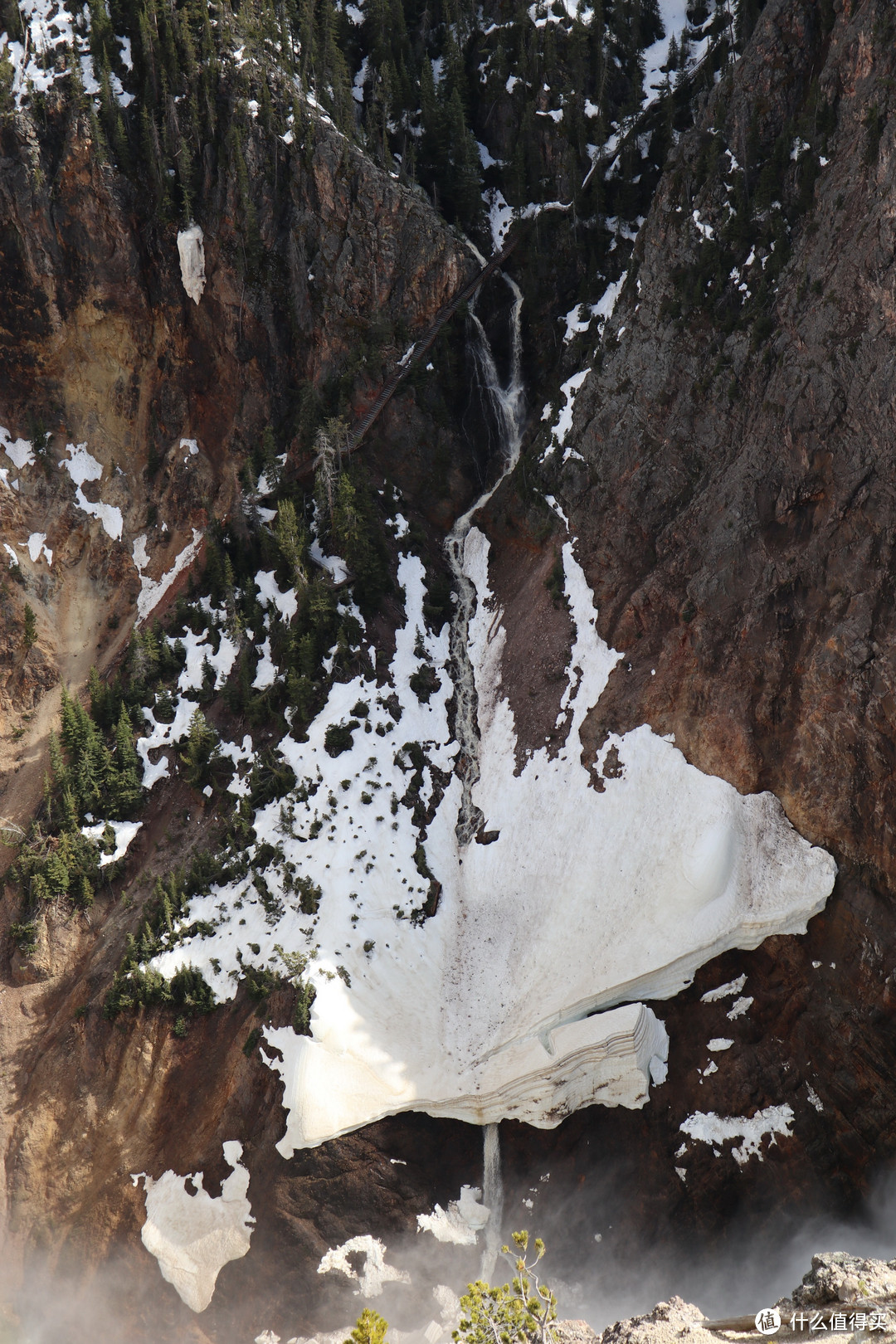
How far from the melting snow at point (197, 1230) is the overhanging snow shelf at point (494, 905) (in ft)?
6.66

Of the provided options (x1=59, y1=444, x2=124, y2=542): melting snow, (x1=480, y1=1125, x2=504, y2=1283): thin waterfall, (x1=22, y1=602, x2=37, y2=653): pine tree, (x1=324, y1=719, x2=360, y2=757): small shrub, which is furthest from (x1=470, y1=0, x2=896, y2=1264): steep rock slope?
(x1=22, y1=602, x2=37, y2=653): pine tree

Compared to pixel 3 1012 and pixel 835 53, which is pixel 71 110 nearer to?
pixel 835 53

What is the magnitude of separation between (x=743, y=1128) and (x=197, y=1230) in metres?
15.7

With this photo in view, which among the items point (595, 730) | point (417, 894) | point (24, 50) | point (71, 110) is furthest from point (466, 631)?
point (24, 50)

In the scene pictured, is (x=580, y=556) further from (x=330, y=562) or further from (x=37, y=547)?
(x=37, y=547)

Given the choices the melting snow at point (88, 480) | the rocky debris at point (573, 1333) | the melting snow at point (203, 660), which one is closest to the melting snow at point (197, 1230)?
the rocky debris at point (573, 1333)

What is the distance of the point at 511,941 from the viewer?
101 feet

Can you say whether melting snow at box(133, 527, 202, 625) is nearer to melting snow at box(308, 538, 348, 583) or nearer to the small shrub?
melting snow at box(308, 538, 348, 583)

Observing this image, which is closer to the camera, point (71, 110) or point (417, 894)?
point (417, 894)

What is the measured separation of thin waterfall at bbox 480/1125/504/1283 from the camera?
2647 cm

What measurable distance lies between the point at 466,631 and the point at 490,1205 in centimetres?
2107

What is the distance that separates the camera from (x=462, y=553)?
42.2 meters

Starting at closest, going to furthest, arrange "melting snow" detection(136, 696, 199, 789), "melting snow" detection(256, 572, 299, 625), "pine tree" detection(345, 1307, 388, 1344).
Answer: "pine tree" detection(345, 1307, 388, 1344)
"melting snow" detection(136, 696, 199, 789)
"melting snow" detection(256, 572, 299, 625)

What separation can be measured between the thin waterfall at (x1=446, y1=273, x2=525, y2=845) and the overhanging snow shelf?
475 mm
